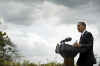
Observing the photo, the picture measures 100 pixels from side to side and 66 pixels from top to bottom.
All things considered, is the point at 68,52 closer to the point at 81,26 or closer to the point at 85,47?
the point at 85,47

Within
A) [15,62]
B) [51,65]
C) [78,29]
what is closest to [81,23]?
[78,29]

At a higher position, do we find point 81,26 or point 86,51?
point 81,26

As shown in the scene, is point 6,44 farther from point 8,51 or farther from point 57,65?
point 57,65

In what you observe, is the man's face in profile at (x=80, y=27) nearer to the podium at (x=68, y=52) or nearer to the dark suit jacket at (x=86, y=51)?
the dark suit jacket at (x=86, y=51)

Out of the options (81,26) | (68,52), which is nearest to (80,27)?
(81,26)

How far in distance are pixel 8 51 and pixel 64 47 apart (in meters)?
13.5

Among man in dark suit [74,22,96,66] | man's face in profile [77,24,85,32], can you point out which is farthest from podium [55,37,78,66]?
man's face in profile [77,24,85,32]

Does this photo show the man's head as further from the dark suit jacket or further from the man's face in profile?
the dark suit jacket

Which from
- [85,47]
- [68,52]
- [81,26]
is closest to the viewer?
[68,52]

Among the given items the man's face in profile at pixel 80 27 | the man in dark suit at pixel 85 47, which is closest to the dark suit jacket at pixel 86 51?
the man in dark suit at pixel 85 47

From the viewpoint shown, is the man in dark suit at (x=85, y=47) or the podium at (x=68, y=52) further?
the man in dark suit at (x=85, y=47)

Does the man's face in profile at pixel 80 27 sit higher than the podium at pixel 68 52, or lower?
higher

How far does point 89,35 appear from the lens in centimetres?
513

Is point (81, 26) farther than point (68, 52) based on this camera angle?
Yes
